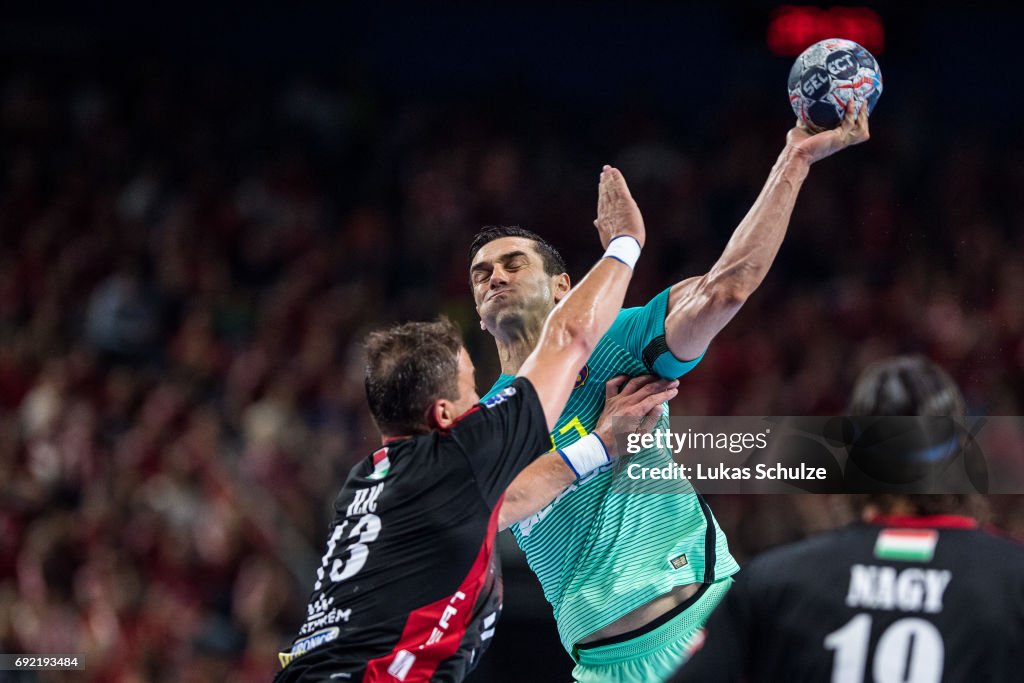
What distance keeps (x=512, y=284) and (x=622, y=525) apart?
1.25 m

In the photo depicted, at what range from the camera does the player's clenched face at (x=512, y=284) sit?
5777mm

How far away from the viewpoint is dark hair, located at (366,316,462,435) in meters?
4.56

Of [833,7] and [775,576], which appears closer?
[775,576]

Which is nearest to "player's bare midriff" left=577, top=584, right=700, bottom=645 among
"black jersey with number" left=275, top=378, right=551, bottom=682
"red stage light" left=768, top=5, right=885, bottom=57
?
"black jersey with number" left=275, top=378, right=551, bottom=682

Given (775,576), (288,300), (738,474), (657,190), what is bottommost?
(775,576)

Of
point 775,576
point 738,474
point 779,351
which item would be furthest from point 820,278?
point 775,576

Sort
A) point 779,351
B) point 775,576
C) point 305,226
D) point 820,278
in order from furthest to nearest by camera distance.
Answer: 1. point 305,226
2. point 820,278
3. point 779,351
4. point 775,576

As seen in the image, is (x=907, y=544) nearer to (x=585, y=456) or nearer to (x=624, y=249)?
(x=585, y=456)

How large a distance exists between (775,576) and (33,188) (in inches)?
518

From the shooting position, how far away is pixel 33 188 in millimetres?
14578

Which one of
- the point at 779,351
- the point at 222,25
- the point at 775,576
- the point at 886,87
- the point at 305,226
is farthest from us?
the point at 222,25

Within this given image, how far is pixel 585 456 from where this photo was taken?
5.19 m

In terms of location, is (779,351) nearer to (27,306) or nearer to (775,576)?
(27,306)
